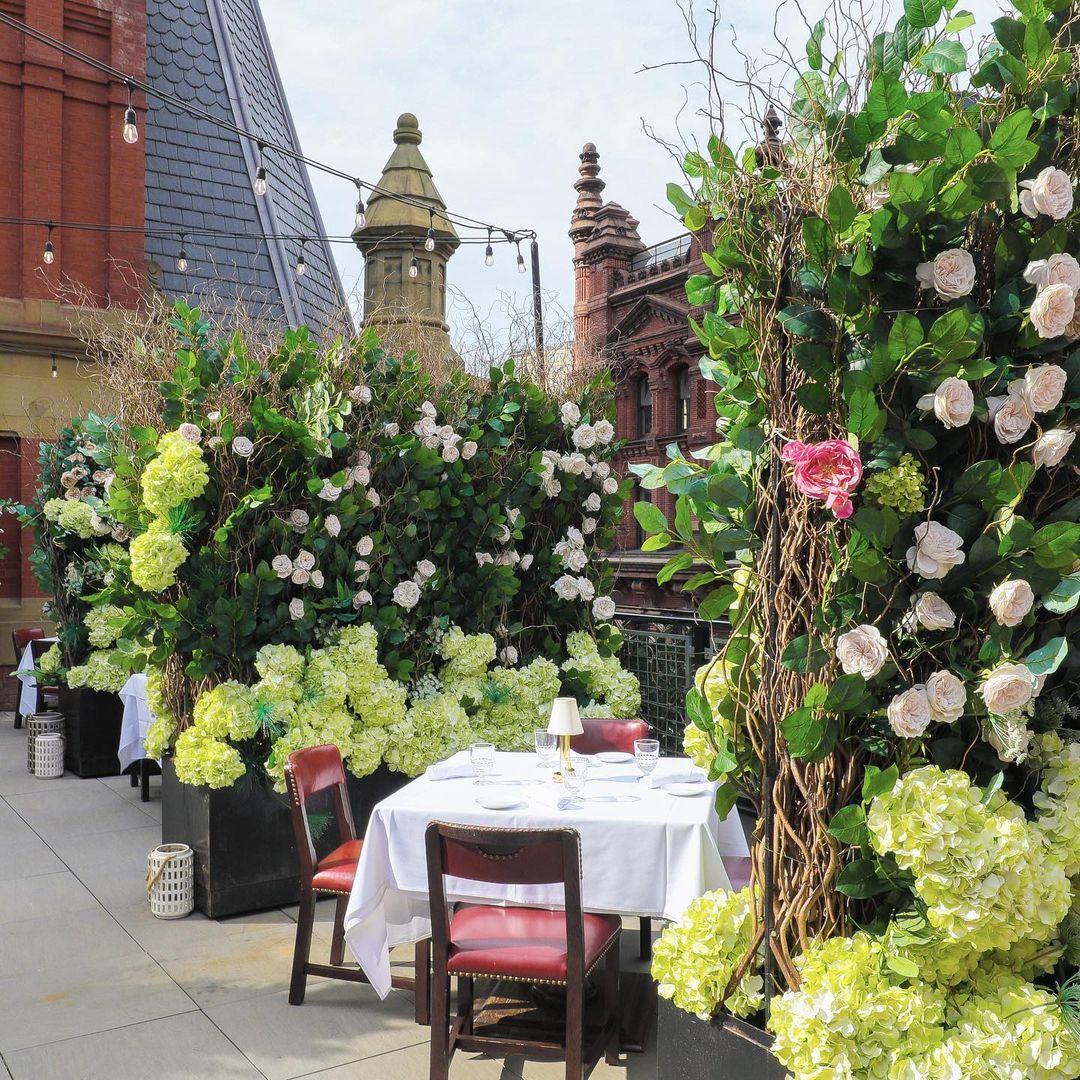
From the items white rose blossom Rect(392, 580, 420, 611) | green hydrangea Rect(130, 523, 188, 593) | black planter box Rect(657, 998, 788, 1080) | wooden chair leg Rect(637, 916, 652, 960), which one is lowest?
Result: wooden chair leg Rect(637, 916, 652, 960)

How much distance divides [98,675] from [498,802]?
615 cm

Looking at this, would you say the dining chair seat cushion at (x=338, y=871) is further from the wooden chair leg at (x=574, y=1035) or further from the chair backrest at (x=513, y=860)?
the wooden chair leg at (x=574, y=1035)

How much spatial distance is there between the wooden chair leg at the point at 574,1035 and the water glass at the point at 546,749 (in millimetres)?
1318

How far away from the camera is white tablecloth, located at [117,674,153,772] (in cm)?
789

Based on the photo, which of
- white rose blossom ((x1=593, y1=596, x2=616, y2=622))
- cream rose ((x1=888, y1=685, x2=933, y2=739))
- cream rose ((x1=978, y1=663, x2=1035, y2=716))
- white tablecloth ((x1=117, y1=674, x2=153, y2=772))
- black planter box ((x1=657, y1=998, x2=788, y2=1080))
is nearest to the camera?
cream rose ((x1=978, y1=663, x2=1035, y2=716))

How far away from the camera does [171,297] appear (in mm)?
15320

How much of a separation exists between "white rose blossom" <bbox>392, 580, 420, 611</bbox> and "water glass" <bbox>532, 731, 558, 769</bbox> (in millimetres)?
1634

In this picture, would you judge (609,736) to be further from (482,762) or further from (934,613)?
(934,613)

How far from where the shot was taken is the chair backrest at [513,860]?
3.29 m

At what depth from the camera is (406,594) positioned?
19.9ft

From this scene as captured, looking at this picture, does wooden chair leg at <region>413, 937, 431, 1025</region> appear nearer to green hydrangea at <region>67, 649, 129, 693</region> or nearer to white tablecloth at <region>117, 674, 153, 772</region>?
white tablecloth at <region>117, 674, 153, 772</region>

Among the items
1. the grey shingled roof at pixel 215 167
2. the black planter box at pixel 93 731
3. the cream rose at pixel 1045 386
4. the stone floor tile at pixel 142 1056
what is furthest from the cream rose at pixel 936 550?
the grey shingled roof at pixel 215 167

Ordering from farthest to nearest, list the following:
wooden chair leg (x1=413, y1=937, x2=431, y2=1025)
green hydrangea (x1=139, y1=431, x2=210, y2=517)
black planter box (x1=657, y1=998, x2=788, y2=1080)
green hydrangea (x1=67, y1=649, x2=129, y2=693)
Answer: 1. green hydrangea (x1=67, y1=649, x2=129, y2=693)
2. green hydrangea (x1=139, y1=431, x2=210, y2=517)
3. wooden chair leg (x1=413, y1=937, x2=431, y2=1025)
4. black planter box (x1=657, y1=998, x2=788, y2=1080)

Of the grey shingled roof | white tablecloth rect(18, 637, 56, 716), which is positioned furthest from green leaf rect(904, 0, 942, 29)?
the grey shingled roof
